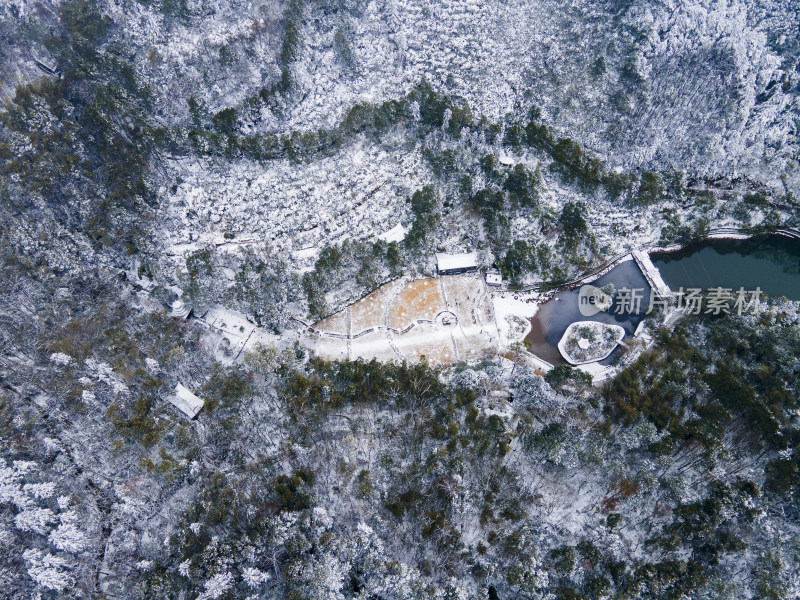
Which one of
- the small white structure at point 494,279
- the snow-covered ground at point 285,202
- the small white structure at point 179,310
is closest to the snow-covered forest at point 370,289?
the snow-covered ground at point 285,202

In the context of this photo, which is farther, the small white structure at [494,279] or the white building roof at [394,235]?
the white building roof at [394,235]

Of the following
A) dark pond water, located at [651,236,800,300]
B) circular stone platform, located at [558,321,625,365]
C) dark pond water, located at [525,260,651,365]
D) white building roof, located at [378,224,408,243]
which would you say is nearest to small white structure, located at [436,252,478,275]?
white building roof, located at [378,224,408,243]

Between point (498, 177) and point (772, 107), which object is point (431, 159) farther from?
point (772, 107)

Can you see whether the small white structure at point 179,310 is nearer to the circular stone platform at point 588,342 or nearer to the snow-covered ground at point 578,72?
the snow-covered ground at point 578,72

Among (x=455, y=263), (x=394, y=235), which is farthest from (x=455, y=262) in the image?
(x=394, y=235)

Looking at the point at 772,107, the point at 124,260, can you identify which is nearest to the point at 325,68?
the point at 124,260

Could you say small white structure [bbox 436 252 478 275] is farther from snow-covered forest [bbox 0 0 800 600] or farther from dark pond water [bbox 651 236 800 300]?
dark pond water [bbox 651 236 800 300]
